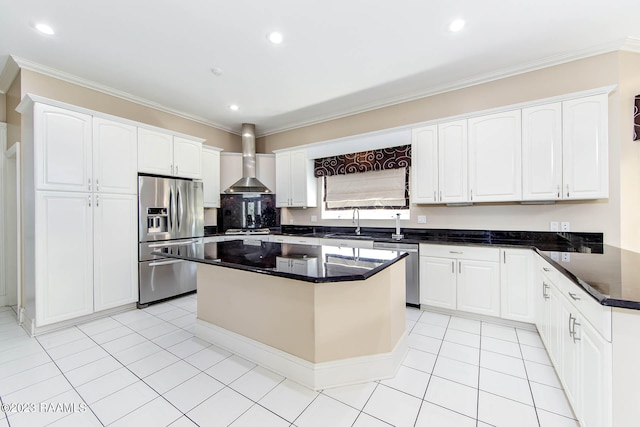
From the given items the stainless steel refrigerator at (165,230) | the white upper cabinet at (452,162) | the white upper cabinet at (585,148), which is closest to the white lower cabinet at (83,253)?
the stainless steel refrigerator at (165,230)

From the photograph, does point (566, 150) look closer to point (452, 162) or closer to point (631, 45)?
point (452, 162)

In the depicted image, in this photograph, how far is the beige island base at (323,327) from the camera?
71.2 inches

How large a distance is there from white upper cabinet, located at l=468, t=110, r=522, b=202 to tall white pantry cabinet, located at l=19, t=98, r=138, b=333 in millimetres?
4222

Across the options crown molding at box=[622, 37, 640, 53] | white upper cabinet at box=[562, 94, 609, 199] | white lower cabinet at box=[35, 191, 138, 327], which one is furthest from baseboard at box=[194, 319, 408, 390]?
crown molding at box=[622, 37, 640, 53]

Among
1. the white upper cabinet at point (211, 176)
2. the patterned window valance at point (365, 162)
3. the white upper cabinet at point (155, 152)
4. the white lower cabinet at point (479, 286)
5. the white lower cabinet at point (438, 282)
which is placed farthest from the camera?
the white upper cabinet at point (211, 176)

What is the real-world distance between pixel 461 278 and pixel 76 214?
434 cm

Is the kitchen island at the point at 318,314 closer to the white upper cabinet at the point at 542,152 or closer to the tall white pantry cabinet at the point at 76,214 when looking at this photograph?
the tall white pantry cabinet at the point at 76,214

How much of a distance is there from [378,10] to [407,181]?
7.19 feet

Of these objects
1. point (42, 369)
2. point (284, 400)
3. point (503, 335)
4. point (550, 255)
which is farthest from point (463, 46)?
point (42, 369)

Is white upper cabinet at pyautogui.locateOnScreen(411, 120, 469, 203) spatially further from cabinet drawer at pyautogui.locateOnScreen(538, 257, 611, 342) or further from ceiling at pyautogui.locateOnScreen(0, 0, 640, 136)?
cabinet drawer at pyautogui.locateOnScreen(538, 257, 611, 342)

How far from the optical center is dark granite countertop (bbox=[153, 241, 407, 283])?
1534 mm

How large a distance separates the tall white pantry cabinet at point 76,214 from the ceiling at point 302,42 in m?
0.67

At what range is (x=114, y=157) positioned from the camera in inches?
124

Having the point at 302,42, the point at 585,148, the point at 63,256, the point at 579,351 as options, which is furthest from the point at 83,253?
the point at 585,148
